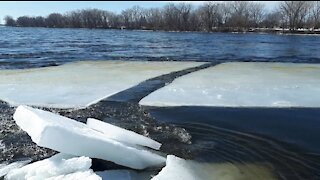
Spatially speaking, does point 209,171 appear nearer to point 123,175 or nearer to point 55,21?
point 123,175

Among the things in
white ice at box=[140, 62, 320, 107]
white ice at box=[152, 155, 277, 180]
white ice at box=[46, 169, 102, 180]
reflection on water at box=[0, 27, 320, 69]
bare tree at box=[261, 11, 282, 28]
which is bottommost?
white ice at box=[152, 155, 277, 180]

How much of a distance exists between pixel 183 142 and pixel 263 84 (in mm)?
4875

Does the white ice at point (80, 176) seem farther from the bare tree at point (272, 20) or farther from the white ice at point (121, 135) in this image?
the bare tree at point (272, 20)

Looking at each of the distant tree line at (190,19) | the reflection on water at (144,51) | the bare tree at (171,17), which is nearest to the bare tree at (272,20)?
the distant tree line at (190,19)

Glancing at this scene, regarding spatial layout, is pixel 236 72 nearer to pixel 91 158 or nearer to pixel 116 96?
pixel 116 96

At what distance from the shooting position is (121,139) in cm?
480

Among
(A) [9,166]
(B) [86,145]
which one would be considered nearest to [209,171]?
(B) [86,145]

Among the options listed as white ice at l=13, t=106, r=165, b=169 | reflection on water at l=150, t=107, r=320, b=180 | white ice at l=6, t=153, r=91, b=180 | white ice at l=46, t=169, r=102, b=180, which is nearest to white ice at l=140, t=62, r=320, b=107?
reflection on water at l=150, t=107, r=320, b=180

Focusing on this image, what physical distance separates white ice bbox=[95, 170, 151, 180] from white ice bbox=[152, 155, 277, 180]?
214 mm

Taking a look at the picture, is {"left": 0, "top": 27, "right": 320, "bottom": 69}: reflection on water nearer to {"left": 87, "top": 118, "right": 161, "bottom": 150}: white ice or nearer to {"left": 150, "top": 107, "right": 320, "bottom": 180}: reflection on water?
{"left": 150, "top": 107, "right": 320, "bottom": 180}: reflection on water

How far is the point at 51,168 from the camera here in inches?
162

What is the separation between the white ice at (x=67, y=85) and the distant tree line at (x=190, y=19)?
62093 mm

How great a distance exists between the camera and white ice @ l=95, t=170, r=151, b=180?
13.7 ft

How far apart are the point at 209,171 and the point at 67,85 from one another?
615cm
